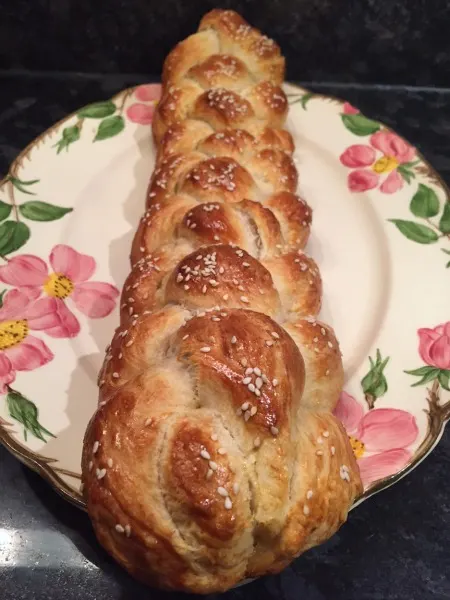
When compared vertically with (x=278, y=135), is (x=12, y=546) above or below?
below

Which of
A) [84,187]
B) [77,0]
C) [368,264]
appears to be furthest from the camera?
[77,0]

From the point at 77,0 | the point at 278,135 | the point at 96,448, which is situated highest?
the point at 77,0

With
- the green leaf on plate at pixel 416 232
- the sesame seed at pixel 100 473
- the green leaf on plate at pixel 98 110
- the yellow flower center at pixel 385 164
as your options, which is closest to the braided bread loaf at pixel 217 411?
the sesame seed at pixel 100 473

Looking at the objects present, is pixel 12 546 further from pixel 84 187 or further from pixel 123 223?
pixel 84 187

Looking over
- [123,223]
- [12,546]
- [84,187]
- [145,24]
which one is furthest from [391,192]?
[12,546]

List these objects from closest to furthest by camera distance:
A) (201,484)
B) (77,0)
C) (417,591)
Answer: (201,484), (417,591), (77,0)

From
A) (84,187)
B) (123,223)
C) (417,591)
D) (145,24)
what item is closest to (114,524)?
(417,591)

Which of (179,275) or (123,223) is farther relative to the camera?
(123,223)
